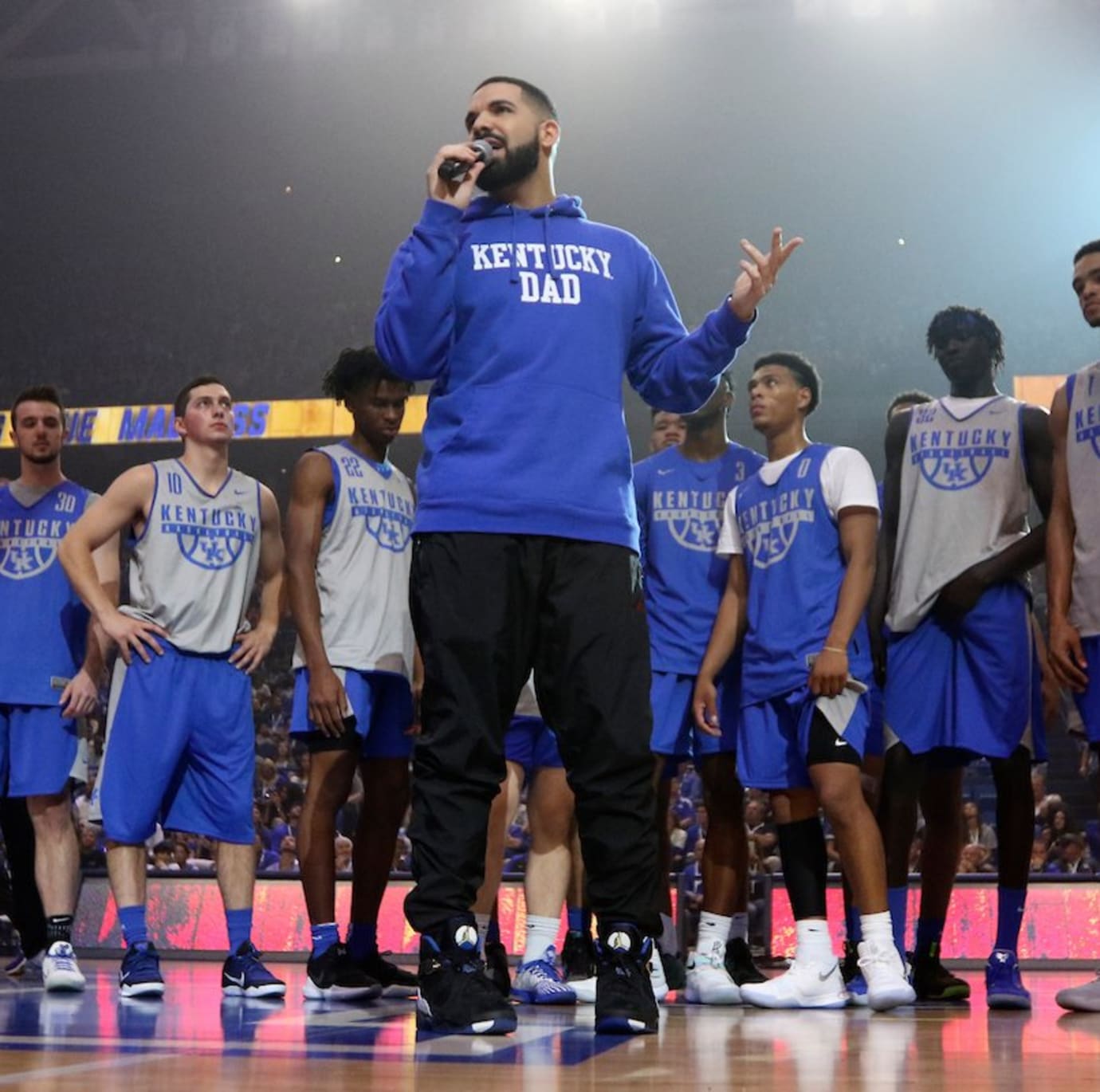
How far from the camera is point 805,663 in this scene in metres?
3.43

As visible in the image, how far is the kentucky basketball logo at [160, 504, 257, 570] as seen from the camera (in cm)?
383

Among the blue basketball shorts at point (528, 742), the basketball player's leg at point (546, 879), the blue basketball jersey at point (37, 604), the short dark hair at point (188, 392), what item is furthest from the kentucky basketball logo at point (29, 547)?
the basketball player's leg at point (546, 879)

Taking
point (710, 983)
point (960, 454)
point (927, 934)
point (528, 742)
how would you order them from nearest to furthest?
point (710, 983) → point (927, 934) → point (960, 454) → point (528, 742)

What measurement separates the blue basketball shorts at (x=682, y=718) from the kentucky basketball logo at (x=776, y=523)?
0.40 meters

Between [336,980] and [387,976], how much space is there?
270 millimetres

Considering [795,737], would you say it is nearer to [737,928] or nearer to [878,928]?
[878,928]

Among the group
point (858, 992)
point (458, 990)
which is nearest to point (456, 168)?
point (458, 990)

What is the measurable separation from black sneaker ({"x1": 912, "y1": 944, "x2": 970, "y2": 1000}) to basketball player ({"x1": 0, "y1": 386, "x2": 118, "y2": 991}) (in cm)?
222

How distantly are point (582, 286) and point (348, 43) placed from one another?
12816 mm

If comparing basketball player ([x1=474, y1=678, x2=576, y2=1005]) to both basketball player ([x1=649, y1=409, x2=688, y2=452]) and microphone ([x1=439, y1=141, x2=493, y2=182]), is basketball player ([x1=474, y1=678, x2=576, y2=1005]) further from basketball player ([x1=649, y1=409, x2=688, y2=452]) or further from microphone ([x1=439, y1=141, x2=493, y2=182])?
microphone ([x1=439, y1=141, x2=493, y2=182])

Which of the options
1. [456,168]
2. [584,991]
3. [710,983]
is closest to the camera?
[456,168]

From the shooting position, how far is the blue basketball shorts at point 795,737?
3.32 metres

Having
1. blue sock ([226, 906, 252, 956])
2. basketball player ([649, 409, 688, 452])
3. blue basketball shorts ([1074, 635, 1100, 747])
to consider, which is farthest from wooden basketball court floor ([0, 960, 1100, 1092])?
basketball player ([649, 409, 688, 452])

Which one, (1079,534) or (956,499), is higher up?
(956,499)
